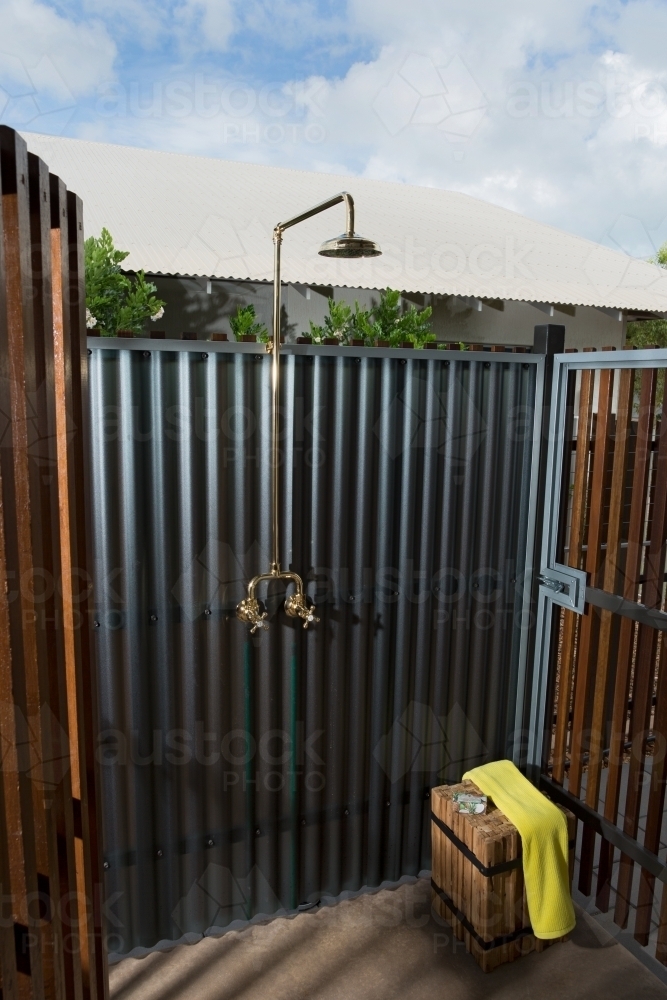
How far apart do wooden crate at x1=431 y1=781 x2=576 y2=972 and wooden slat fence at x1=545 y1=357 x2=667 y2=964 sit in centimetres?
36

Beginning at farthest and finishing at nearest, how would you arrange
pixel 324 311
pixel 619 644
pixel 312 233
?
pixel 312 233, pixel 324 311, pixel 619 644

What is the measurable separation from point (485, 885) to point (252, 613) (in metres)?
1.23

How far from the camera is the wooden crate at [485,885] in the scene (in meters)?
2.44

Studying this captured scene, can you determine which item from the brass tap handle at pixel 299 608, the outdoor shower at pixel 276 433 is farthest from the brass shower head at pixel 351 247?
the brass tap handle at pixel 299 608

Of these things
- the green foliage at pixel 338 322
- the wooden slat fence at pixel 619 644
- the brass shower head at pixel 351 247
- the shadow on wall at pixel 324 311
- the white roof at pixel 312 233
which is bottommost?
the wooden slat fence at pixel 619 644

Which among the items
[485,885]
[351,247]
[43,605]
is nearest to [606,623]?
[485,885]

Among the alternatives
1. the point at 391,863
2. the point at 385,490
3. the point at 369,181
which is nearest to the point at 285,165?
the point at 369,181

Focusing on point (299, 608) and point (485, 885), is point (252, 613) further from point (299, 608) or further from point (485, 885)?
point (485, 885)

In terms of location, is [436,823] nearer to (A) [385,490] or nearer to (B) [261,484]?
(A) [385,490]

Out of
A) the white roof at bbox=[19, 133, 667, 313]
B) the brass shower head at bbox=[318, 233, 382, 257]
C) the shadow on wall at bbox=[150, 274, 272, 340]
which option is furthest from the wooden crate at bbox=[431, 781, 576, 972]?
the shadow on wall at bbox=[150, 274, 272, 340]

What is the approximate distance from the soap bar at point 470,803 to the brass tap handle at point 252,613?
3.28ft

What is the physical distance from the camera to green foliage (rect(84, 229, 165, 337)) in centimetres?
582

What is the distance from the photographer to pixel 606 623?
265 cm

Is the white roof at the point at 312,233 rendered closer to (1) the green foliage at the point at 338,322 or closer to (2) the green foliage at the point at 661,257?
(1) the green foliage at the point at 338,322
